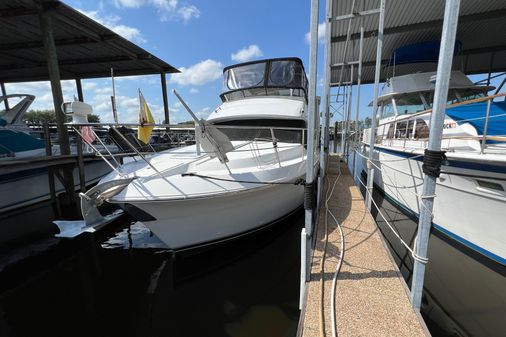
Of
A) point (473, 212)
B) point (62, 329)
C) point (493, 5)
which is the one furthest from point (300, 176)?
point (493, 5)

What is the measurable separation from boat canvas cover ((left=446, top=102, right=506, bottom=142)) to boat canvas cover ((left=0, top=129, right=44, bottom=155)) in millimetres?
11759

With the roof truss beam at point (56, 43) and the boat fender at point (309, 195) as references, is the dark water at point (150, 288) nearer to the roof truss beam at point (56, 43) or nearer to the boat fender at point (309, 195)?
the boat fender at point (309, 195)

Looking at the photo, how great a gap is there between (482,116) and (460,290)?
2.84m

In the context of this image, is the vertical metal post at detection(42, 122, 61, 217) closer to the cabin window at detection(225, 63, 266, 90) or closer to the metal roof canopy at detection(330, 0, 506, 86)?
the cabin window at detection(225, 63, 266, 90)

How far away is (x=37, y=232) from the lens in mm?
6172

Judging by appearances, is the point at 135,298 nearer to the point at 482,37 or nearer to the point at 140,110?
the point at 140,110

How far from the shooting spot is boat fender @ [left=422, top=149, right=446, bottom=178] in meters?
1.70

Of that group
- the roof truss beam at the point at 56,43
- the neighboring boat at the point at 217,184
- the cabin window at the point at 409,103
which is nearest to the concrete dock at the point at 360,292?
the neighboring boat at the point at 217,184

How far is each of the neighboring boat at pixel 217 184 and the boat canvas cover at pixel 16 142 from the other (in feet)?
19.7

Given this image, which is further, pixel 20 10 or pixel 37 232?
pixel 20 10

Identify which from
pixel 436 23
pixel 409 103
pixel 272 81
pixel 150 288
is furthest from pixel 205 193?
pixel 436 23

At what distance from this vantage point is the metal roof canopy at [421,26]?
6984mm

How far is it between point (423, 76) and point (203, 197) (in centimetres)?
724

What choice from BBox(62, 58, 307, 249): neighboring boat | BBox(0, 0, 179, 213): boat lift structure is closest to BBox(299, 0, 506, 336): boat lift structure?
BBox(62, 58, 307, 249): neighboring boat
